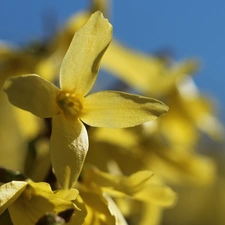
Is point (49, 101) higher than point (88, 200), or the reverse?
point (49, 101)

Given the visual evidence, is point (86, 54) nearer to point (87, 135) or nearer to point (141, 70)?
point (87, 135)

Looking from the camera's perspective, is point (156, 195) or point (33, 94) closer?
point (33, 94)

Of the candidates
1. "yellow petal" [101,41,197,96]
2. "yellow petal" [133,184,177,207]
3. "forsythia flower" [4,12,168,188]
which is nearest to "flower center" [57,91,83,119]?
"forsythia flower" [4,12,168,188]

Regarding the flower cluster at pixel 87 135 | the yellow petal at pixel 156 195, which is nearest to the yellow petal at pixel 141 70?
the flower cluster at pixel 87 135

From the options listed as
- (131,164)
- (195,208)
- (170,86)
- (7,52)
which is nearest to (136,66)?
(170,86)

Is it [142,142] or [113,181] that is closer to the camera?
[113,181]

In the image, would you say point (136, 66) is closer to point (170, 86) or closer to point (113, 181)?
point (170, 86)

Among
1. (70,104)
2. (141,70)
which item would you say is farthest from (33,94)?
(141,70)
